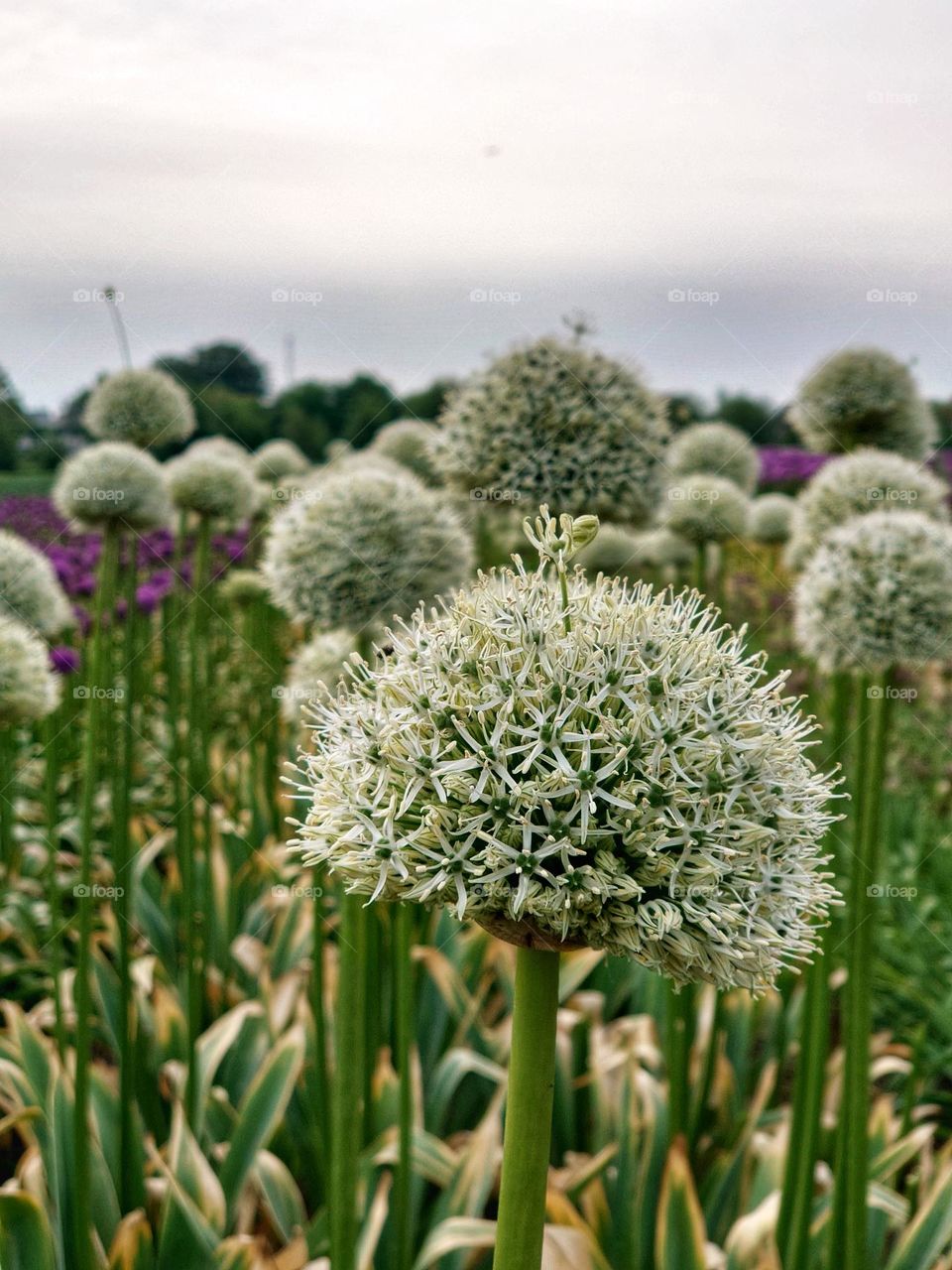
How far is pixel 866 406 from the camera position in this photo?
349 cm

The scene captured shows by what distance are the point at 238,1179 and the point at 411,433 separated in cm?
309

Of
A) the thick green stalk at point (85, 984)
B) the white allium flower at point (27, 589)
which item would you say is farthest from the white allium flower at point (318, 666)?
the white allium flower at point (27, 589)

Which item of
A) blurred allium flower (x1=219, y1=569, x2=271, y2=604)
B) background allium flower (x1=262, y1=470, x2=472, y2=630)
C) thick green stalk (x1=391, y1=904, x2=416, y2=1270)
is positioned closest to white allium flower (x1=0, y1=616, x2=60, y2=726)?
background allium flower (x1=262, y1=470, x2=472, y2=630)

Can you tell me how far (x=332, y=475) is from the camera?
2.91 metres

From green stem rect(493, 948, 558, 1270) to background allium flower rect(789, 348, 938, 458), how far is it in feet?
9.41

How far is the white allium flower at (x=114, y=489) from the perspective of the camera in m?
3.47

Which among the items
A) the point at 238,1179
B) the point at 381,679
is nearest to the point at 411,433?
the point at 238,1179

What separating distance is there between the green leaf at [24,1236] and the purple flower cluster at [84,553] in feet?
8.36

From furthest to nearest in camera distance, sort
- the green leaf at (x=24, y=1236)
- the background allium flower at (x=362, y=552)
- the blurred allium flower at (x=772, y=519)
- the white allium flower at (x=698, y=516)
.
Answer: the blurred allium flower at (x=772, y=519)
the white allium flower at (x=698, y=516)
the background allium flower at (x=362, y=552)
the green leaf at (x=24, y=1236)

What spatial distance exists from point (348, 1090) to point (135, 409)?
114 inches

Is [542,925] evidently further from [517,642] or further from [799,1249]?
[799,1249]

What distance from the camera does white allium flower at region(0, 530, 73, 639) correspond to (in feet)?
10.2

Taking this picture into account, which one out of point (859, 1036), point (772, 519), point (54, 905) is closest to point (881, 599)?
point (859, 1036)
